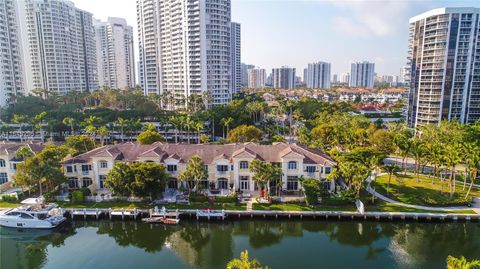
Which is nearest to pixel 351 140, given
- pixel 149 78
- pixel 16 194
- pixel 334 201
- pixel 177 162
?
pixel 334 201

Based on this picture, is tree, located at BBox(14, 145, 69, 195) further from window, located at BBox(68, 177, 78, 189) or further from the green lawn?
the green lawn

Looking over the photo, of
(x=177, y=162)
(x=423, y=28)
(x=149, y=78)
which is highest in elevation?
(x=423, y=28)

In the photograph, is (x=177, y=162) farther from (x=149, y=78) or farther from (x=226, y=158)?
(x=149, y=78)

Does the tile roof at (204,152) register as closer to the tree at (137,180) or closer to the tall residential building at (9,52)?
the tree at (137,180)

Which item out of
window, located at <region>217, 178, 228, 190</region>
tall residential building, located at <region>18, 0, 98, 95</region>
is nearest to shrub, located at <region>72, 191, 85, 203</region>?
window, located at <region>217, 178, 228, 190</region>

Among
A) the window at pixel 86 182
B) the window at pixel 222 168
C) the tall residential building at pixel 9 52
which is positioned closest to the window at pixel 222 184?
the window at pixel 222 168
